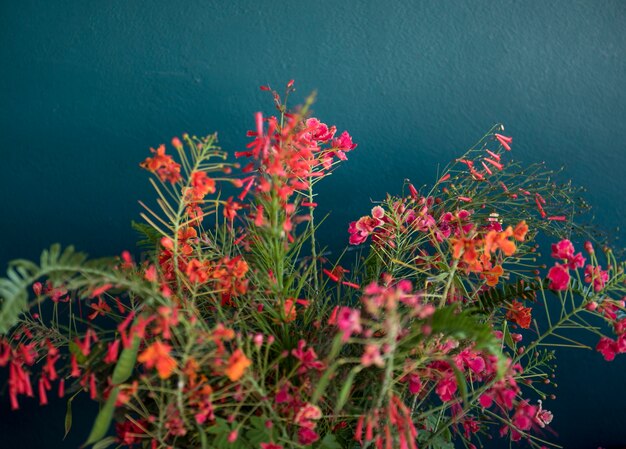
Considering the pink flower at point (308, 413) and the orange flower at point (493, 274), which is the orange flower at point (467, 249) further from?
the pink flower at point (308, 413)

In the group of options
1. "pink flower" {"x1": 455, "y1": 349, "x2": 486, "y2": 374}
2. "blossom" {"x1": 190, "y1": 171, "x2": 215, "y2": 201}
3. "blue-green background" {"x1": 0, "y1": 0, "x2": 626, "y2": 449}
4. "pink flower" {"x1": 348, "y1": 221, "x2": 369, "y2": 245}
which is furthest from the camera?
"blue-green background" {"x1": 0, "y1": 0, "x2": 626, "y2": 449}

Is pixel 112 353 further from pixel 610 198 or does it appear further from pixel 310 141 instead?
pixel 610 198

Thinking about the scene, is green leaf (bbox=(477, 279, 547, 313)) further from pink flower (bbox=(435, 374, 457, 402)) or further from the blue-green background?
Answer: the blue-green background

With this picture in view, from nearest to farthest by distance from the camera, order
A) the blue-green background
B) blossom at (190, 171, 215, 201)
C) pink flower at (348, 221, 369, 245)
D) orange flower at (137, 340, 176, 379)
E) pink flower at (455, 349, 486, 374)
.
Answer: orange flower at (137, 340, 176, 379) < blossom at (190, 171, 215, 201) < pink flower at (455, 349, 486, 374) < pink flower at (348, 221, 369, 245) < the blue-green background

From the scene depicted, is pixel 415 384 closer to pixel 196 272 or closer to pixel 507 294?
pixel 507 294

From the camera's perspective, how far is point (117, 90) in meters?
1.30

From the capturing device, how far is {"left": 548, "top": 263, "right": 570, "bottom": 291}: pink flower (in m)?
0.85

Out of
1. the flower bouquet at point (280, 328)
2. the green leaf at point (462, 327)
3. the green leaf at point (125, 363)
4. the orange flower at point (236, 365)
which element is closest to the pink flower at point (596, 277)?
the flower bouquet at point (280, 328)

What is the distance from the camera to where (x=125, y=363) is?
2.53 ft

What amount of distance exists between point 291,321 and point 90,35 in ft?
2.50

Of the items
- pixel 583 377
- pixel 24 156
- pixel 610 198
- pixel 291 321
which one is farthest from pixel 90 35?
pixel 583 377

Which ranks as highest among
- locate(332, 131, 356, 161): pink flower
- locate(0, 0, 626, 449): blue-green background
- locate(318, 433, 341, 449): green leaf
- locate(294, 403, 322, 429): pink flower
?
locate(0, 0, 626, 449): blue-green background

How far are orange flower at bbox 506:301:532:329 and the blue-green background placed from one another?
421mm

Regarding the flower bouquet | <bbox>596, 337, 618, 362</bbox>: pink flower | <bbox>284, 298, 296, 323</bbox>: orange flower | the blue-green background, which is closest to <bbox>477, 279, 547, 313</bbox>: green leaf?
the flower bouquet
